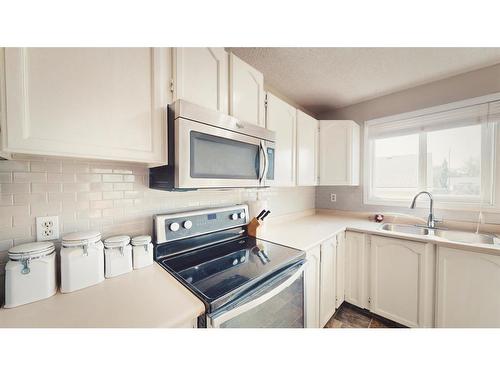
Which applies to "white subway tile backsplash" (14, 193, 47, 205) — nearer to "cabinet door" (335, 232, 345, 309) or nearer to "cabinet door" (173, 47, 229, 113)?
"cabinet door" (173, 47, 229, 113)

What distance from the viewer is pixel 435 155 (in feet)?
6.00

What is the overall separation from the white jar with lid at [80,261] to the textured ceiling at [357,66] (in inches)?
58.5

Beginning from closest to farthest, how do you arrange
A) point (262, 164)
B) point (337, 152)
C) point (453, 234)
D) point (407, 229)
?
point (262, 164), point (453, 234), point (407, 229), point (337, 152)

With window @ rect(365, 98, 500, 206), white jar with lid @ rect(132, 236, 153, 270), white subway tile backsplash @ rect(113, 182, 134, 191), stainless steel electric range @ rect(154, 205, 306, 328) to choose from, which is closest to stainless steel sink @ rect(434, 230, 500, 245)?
window @ rect(365, 98, 500, 206)

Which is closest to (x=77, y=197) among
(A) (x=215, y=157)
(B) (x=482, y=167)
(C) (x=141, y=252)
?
(C) (x=141, y=252)

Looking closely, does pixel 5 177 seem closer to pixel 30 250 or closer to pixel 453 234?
pixel 30 250

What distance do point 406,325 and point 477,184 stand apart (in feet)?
4.59

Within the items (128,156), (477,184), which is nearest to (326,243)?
→ (128,156)

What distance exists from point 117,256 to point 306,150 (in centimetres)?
167

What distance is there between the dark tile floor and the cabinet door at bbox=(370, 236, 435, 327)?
9 centimetres

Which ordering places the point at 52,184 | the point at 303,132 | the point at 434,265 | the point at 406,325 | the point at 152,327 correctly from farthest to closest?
the point at 303,132 → the point at 406,325 → the point at 434,265 → the point at 52,184 → the point at 152,327

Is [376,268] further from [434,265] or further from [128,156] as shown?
[128,156]

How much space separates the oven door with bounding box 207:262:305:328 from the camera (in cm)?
66
